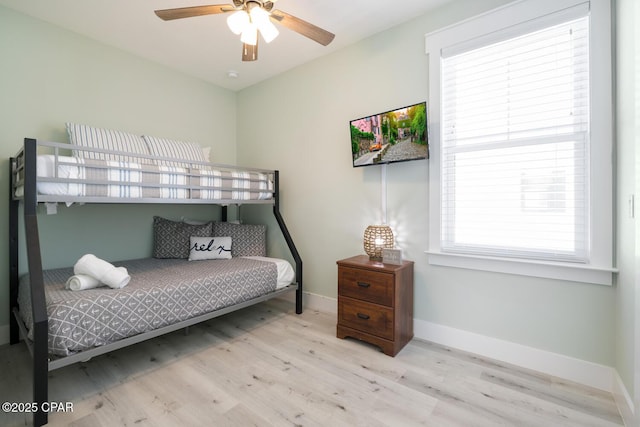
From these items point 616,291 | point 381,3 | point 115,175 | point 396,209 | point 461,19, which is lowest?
point 616,291

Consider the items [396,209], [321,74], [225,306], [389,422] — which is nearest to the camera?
[389,422]

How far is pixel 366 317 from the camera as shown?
2.16 m

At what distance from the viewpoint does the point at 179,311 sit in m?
1.95

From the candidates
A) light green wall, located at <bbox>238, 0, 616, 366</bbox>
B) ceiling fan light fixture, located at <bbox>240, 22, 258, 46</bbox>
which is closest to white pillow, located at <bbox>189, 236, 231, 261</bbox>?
light green wall, located at <bbox>238, 0, 616, 366</bbox>

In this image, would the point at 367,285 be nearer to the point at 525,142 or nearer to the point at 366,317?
the point at 366,317

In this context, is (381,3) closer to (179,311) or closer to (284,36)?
(284,36)

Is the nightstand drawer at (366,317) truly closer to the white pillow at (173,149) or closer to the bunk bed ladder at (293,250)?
the bunk bed ladder at (293,250)

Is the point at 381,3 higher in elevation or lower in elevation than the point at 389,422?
higher

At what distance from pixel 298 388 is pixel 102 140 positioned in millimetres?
2522

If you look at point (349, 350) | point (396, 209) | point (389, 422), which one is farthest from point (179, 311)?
point (396, 209)

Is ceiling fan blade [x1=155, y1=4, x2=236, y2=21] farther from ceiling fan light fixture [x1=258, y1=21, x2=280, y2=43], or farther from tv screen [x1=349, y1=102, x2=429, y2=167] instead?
tv screen [x1=349, y1=102, x2=429, y2=167]

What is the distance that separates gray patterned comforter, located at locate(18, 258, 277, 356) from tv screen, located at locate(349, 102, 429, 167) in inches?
51.9

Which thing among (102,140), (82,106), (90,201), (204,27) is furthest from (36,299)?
(204,27)

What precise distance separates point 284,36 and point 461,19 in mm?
1421
